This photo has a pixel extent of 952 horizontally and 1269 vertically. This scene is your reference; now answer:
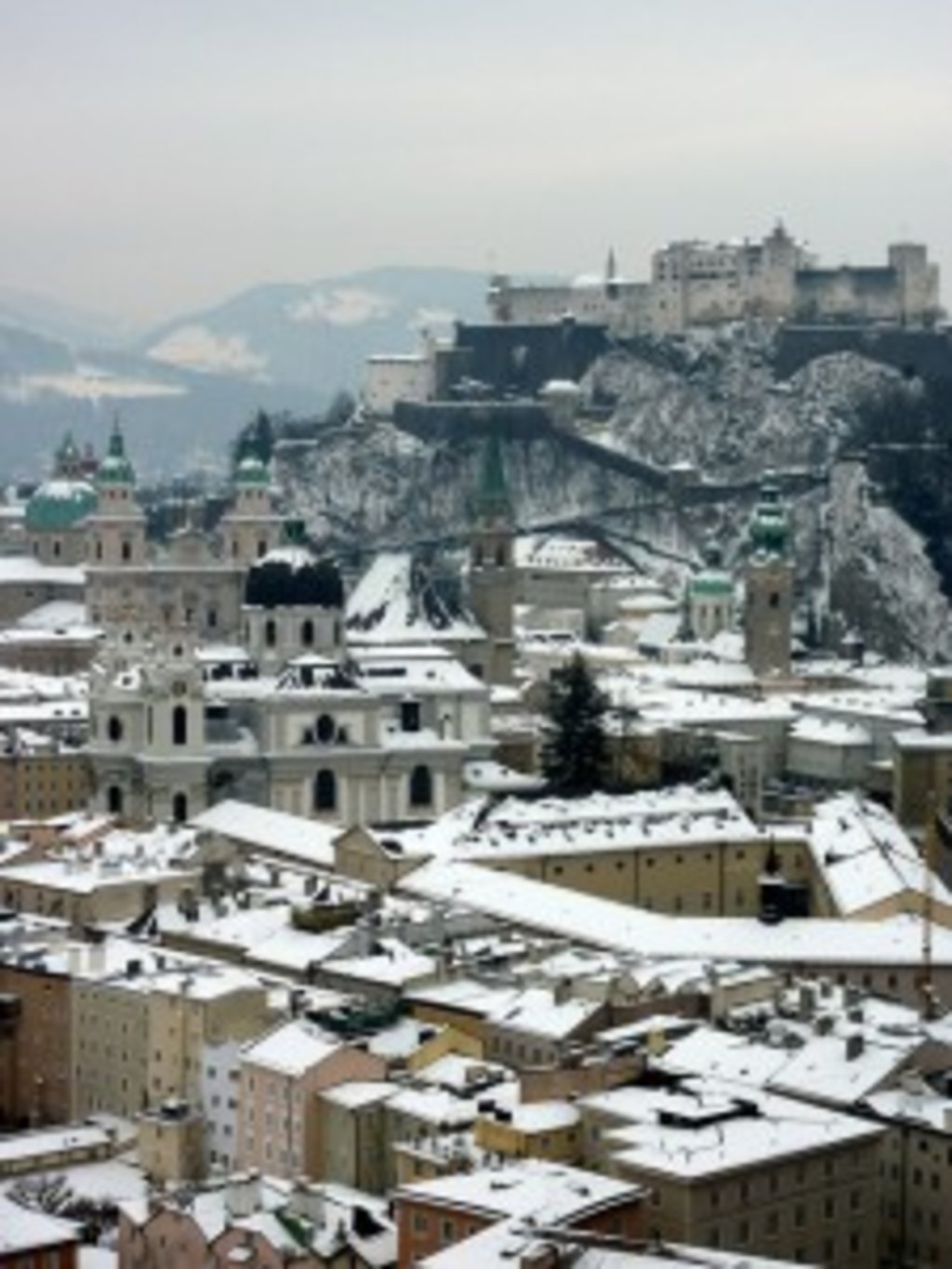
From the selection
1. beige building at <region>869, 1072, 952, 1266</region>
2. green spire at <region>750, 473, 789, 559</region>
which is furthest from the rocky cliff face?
beige building at <region>869, 1072, 952, 1266</region>

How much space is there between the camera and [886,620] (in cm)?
10906

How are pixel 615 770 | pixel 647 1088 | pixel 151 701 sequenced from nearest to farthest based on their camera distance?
pixel 647 1088, pixel 151 701, pixel 615 770

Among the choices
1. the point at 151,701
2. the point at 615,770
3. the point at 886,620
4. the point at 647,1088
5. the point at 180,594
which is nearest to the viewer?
the point at 647,1088

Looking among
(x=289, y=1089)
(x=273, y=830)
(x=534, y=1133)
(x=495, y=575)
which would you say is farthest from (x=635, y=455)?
(x=534, y=1133)

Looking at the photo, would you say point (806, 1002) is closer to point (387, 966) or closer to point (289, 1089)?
point (387, 966)

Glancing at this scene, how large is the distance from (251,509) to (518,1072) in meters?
57.2

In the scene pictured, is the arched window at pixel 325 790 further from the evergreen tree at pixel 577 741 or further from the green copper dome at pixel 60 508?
the green copper dome at pixel 60 508

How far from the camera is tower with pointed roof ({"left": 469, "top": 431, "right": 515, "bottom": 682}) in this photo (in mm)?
87188

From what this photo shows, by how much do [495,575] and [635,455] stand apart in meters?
35.7

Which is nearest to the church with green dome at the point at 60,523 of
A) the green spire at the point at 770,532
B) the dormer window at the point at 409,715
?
the green spire at the point at 770,532

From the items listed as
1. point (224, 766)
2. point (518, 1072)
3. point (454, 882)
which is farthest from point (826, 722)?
point (518, 1072)

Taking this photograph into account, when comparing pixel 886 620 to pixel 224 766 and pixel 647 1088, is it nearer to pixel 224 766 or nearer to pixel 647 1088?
pixel 224 766

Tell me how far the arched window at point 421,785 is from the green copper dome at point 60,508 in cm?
3468

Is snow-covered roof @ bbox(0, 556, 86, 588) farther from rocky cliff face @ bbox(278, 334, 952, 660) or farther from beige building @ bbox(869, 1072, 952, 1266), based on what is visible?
beige building @ bbox(869, 1072, 952, 1266)
